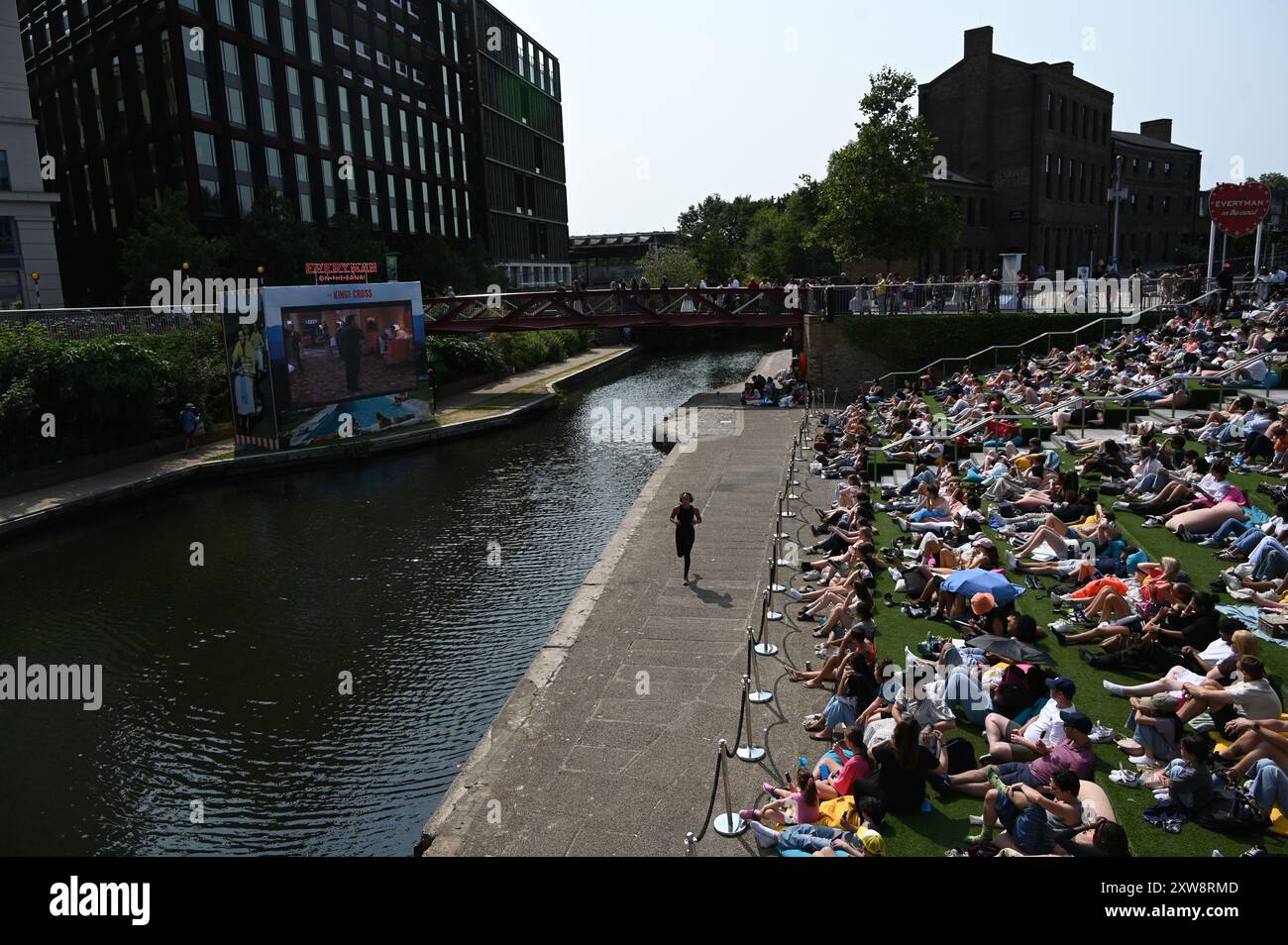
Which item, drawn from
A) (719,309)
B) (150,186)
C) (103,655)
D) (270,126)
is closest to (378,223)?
(270,126)

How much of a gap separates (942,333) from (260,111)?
122 ft

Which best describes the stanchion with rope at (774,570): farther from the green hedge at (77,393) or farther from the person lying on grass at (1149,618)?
the green hedge at (77,393)

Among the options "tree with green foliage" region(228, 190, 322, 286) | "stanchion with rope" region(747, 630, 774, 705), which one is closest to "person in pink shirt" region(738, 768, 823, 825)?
"stanchion with rope" region(747, 630, 774, 705)

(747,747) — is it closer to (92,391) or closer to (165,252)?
(92,391)

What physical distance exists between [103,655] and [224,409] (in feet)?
58.7

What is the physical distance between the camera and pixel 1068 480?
13961 mm

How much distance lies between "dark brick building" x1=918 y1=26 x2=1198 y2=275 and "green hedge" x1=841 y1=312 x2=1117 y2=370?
1844 centimetres

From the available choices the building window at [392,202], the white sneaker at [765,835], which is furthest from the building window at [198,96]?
the white sneaker at [765,835]

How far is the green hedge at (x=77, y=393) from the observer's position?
77.8 feet

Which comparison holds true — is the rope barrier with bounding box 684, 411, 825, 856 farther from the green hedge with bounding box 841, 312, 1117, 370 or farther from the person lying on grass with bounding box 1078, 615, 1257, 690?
the green hedge with bounding box 841, 312, 1117, 370

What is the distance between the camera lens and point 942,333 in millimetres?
33250

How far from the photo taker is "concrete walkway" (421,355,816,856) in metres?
8.15

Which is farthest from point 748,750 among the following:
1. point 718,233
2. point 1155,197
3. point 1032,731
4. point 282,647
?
point 718,233
